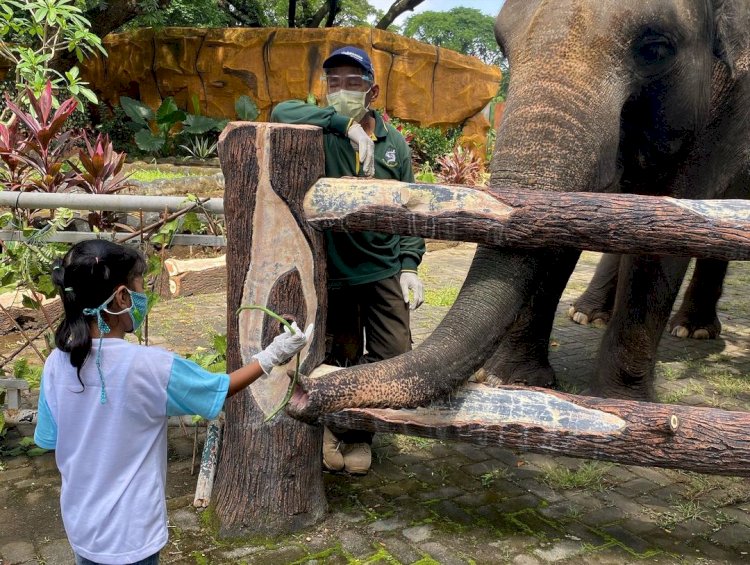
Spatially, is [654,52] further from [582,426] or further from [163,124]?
[163,124]

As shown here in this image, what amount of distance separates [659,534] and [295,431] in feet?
4.84

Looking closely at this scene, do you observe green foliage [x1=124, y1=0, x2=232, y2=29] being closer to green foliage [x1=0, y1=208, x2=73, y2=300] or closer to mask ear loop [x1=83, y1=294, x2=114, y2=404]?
green foliage [x1=0, y1=208, x2=73, y2=300]

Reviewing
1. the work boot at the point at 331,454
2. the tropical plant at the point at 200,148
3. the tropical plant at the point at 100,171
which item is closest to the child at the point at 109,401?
the work boot at the point at 331,454

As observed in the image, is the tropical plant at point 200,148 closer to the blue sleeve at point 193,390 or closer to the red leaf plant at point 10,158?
the red leaf plant at point 10,158

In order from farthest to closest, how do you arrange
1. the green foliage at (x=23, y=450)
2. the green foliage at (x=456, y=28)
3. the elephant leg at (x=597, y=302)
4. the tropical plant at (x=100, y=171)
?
the green foliage at (x=456, y=28) → the elephant leg at (x=597, y=302) → the tropical plant at (x=100, y=171) → the green foliage at (x=23, y=450)

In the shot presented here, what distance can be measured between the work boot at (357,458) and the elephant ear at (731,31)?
2601mm

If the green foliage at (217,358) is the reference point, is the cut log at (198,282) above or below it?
below

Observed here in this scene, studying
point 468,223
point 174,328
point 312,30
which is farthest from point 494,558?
point 312,30

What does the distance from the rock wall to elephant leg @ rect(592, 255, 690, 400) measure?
12.5 m

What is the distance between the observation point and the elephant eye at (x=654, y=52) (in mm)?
3363

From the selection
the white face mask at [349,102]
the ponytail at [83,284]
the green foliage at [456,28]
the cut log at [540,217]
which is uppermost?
the green foliage at [456,28]

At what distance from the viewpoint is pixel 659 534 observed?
3.08 m

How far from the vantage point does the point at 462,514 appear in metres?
3.18

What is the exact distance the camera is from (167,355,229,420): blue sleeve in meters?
2.03
